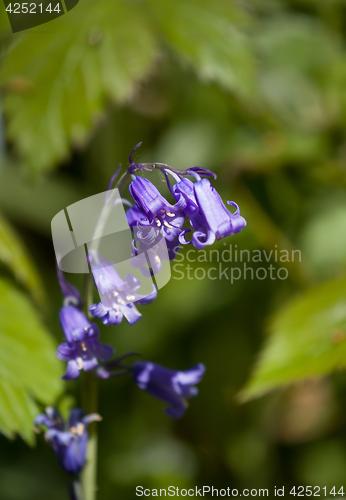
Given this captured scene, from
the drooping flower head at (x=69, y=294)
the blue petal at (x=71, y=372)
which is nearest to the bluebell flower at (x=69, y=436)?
the blue petal at (x=71, y=372)

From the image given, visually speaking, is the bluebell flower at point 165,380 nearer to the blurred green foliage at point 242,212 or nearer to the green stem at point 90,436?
the green stem at point 90,436

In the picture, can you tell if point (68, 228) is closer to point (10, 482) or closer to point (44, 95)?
point (44, 95)

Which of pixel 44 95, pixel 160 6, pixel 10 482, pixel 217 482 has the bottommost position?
pixel 217 482

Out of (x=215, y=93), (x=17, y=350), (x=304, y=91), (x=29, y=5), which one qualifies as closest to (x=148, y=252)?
(x=17, y=350)

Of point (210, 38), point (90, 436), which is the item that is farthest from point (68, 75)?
point (90, 436)

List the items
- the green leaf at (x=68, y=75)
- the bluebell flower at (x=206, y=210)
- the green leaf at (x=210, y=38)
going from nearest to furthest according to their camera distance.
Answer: the bluebell flower at (x=206, y=210) → the green leaf at (x=68, y=75) → the green leaf at (x=210, y=38)

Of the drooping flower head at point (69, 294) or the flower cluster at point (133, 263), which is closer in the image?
the flower cluster at point (133, 263)

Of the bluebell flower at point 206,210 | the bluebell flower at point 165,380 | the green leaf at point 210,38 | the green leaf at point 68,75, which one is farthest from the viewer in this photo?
the green leaf at point 210,38

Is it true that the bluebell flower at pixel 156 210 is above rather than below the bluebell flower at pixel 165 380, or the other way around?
above
